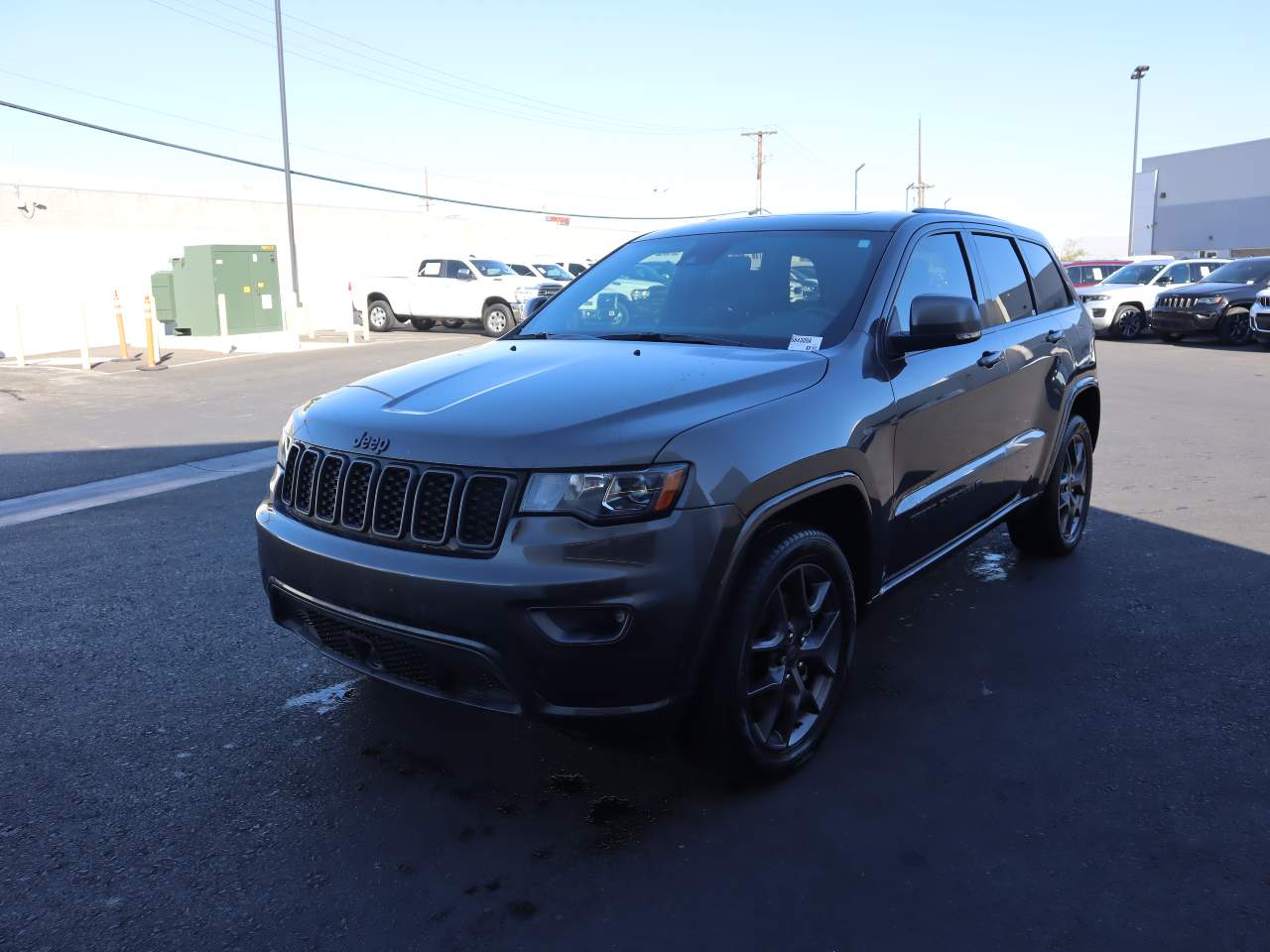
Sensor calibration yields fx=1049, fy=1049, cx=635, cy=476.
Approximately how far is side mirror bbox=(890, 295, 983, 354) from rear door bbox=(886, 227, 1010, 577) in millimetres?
73

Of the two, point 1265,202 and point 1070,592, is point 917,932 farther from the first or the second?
point 1265,202

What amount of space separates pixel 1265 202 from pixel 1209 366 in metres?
64.0

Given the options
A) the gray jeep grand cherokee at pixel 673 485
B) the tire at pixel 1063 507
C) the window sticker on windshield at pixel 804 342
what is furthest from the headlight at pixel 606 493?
the tire at pixel 1063 507

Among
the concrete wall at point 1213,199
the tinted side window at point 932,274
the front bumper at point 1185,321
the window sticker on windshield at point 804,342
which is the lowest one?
the front bumper at point 1185,321

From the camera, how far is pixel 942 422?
4.02 meters

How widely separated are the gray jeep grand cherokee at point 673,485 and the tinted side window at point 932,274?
18 millimetres

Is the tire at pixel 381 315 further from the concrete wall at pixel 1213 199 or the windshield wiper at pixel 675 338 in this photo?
the concrete wall at pixel 1213 199

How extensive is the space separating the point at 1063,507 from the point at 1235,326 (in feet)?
55.3

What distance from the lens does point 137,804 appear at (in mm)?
3236

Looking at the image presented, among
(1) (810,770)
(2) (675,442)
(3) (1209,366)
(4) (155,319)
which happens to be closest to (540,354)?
(2) (675,442)

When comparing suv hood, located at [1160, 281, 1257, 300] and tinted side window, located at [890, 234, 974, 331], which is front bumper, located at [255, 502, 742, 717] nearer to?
tinted side window, located at [890, 234, 974, 331]

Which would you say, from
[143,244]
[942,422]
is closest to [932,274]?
[942,422]

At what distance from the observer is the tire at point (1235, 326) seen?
19.5 meters

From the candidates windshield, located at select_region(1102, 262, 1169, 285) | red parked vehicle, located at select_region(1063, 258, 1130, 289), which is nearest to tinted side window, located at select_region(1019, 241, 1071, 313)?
windshield, located at select_region(1102, 262, 1169, 285)
